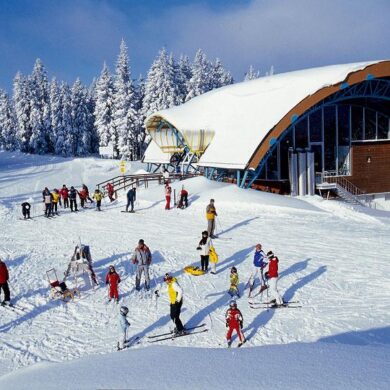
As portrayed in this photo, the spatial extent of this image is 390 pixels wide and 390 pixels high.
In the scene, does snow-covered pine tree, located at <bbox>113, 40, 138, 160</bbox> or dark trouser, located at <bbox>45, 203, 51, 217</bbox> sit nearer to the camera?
dark trouser, located at <bbox>45, 203, 51, 217</bbox>

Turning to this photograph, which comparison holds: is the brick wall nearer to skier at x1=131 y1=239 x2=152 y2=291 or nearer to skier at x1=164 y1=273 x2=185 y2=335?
skier at x1=131 y1=239 x2=152 y2=291

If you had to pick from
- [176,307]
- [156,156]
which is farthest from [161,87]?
[176,307]

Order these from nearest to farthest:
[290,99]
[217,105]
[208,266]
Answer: [208,266]
[290,99]
[217,105]

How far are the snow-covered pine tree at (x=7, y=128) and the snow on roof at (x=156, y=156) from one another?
4840 centimetres

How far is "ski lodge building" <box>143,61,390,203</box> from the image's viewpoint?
25.6 metres

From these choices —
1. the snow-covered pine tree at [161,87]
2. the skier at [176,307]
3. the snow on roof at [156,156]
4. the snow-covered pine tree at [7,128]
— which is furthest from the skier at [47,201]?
→ the snow-covered pine tree at [7,128]

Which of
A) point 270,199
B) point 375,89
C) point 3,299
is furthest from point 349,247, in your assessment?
point 375,89

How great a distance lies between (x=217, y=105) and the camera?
32.5 m

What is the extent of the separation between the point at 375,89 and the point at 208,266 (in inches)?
835

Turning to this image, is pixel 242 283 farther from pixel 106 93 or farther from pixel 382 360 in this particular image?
pixel 106 93

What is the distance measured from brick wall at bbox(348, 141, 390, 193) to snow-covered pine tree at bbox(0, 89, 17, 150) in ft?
217

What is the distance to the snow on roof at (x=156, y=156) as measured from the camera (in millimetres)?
38594

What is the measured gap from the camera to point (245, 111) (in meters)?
28.9

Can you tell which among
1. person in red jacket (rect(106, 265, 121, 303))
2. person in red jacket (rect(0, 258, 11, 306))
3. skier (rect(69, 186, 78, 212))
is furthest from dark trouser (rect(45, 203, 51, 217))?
person in red jacket (rect(106, 265, 121, 303))
